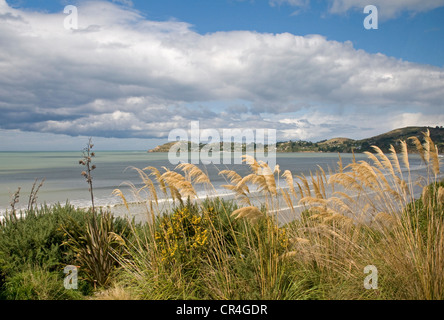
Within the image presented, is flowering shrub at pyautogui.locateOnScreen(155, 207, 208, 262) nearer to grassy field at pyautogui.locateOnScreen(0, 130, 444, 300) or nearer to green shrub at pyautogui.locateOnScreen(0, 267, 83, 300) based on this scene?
grassy field at pyautogui.locateOnScreen(0, 130, 444, 300)

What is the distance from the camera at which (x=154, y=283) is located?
493 cm

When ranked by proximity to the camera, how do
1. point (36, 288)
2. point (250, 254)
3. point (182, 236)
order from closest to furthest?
point (250, 254), point (36, 288), point (182, 236)

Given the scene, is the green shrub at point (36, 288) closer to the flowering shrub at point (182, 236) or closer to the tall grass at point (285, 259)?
the tall grass at point (285, 259)

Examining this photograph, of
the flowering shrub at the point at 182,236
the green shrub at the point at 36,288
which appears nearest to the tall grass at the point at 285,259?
the flowering shrub at the point at 182,236

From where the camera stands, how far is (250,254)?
16.4 feet

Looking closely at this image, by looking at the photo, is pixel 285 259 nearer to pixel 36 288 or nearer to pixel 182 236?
pixel 182 236

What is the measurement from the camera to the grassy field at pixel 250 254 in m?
4.46

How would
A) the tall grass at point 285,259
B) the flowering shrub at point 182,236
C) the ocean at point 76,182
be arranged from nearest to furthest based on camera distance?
the tall grass at point 285,259 < the flowering shrub at point 182,236 < the ocean at point 76,182

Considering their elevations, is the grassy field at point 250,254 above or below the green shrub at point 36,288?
above

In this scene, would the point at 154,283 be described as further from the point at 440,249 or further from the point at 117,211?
the point at 117,211

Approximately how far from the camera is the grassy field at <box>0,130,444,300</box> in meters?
4.46

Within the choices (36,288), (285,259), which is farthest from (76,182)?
(285,259)

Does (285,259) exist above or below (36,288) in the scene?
above

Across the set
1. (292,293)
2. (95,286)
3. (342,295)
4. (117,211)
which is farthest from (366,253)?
(117,211)
